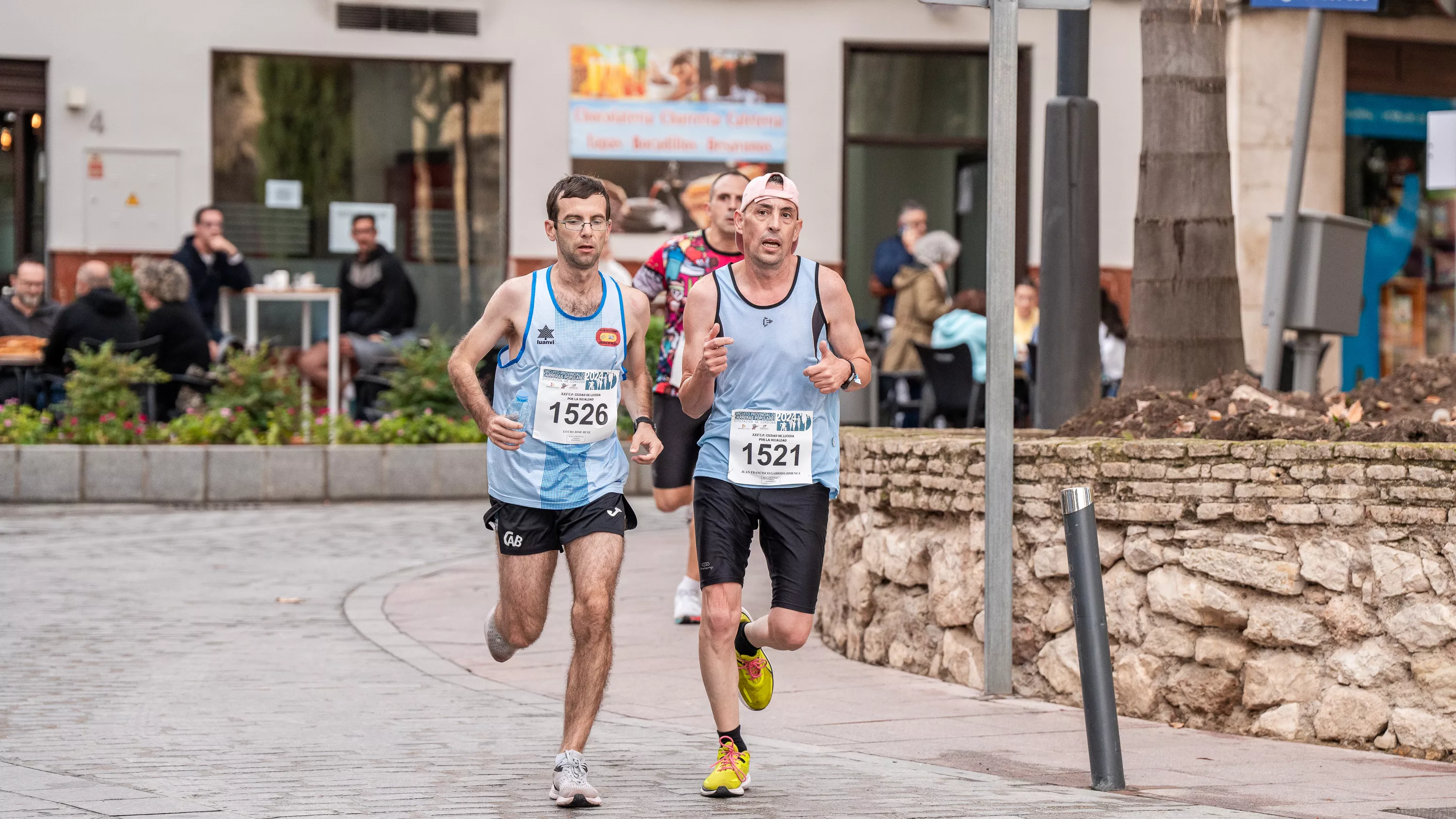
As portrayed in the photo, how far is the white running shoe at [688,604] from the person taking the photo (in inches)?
349

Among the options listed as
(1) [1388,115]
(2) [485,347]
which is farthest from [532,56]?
(2) [485,347]

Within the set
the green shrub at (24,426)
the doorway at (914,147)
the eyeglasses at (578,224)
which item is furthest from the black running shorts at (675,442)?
the doorway at (914,147)

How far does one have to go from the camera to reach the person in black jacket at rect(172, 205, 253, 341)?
634 inches

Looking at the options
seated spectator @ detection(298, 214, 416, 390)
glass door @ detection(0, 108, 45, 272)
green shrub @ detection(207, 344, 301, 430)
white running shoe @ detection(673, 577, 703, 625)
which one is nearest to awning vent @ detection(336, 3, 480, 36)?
seated spectator @ detection(298, 214, 416, 390)

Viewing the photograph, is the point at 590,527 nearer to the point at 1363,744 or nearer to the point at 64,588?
the point at 1363,744

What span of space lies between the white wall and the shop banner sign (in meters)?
0.20

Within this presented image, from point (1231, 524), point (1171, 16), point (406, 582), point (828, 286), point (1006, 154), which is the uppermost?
point (1171, 16)

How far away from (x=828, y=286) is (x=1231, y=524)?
1.81 m

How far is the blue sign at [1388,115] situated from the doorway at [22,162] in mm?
12239

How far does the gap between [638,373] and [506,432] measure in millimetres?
528

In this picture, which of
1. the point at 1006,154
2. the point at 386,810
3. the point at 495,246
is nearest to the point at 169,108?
the point at 495,246

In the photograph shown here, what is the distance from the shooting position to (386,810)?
5227 mm

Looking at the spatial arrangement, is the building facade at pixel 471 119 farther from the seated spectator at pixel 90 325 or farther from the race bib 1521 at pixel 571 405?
the race bib 1521 at pixel 571 405

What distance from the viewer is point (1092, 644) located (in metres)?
5.72
